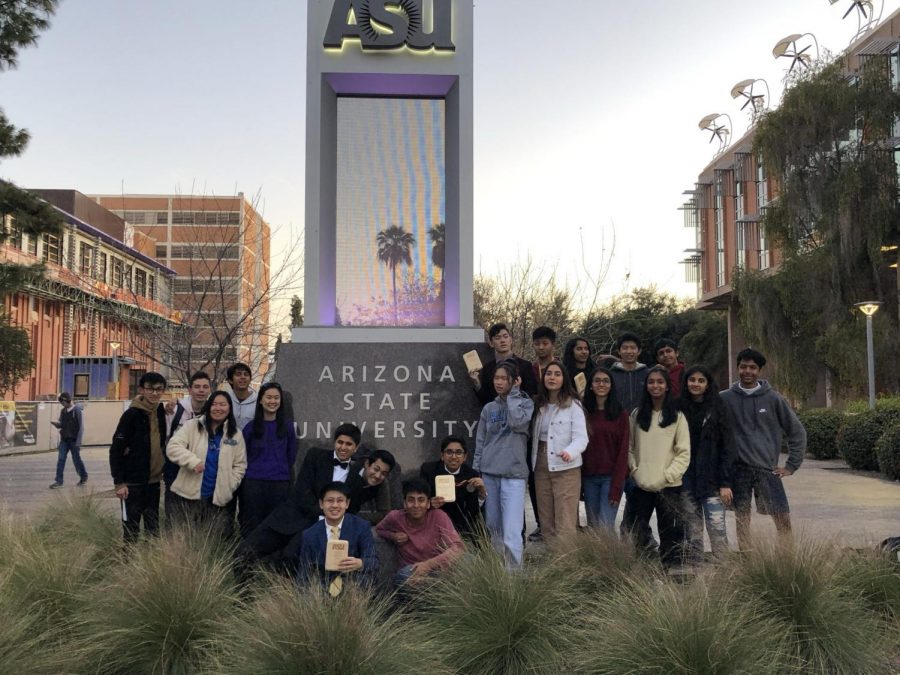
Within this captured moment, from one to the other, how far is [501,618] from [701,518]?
260 cm

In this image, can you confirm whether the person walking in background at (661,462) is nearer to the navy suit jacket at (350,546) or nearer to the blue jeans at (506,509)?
the blue jeans at (506,509)

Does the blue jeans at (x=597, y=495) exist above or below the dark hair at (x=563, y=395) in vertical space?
below

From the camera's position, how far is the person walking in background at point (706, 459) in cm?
598

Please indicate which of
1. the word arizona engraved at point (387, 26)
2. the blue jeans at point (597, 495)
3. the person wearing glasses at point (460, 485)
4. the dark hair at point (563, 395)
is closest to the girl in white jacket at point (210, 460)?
the person wearing glasses at point (460, 485)

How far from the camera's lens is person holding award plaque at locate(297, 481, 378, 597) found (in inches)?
189

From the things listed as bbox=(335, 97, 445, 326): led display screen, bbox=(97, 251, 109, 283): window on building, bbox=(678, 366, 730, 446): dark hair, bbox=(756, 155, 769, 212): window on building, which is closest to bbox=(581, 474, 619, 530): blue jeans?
bbox=(678, 366, 730, 446): dark hair

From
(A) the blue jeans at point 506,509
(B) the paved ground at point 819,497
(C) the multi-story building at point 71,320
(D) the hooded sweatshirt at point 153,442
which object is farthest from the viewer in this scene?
(C) the multi-story building at point 71,320

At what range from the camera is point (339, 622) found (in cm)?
361

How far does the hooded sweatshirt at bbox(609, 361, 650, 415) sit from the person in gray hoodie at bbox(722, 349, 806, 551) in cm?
93

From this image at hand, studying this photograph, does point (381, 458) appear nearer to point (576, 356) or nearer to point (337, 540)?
point (337, 540)

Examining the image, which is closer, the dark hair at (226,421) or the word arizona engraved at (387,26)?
the dark hair at (226,421)

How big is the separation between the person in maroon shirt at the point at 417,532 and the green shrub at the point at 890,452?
12.4m

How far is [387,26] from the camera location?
8.36 metres

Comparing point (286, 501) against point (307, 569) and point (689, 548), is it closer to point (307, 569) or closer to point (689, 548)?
point (307, 569)
